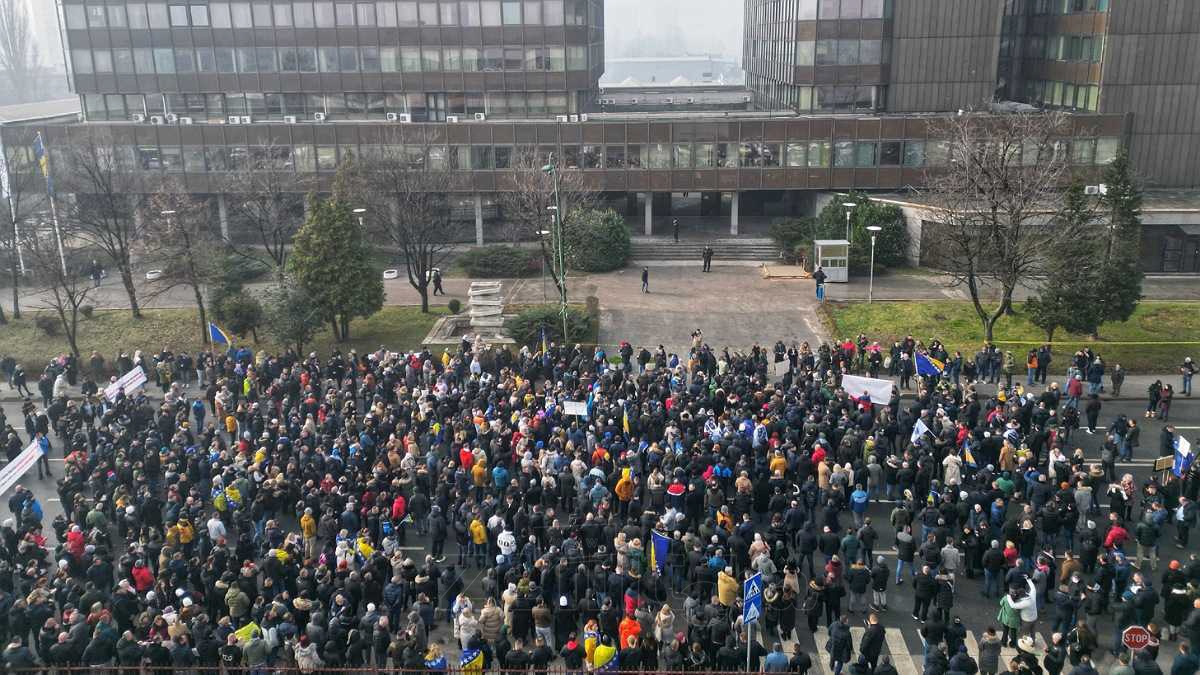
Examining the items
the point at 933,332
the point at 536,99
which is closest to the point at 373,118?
the point at 536,99

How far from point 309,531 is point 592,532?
18.9 ft

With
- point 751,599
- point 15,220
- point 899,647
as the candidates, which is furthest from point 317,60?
point 899,647

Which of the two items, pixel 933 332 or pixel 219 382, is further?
pixel 933 332

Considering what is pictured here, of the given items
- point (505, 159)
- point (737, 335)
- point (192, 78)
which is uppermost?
point (192, 78)

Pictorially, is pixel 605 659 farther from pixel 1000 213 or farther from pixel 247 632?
pixel 1000 213

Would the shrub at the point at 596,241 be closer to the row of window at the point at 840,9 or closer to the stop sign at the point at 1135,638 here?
the row of window at the point at 840,9

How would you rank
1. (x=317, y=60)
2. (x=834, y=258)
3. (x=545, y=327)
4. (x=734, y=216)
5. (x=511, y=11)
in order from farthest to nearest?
1. (x=317, y=60)
2. (x=511, y=11)
3. (x=734, y=216)
4. (x=834, y=258)
5. (x=545, y=327)

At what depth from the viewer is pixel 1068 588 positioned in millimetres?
16844

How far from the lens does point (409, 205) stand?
39000mm

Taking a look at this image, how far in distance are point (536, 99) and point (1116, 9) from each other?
106 feet

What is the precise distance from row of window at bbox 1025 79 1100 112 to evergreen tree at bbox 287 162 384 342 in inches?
1551

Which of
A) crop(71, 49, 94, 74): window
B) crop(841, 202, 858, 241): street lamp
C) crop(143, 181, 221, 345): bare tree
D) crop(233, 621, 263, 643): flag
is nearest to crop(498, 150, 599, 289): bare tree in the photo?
crop(841, 202, 858, 241): street lamp

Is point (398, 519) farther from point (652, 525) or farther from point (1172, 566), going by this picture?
point (1172, 566)

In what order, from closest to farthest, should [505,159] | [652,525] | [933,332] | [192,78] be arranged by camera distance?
[652,525] < [933,332] < [505,159] < [192,78]
